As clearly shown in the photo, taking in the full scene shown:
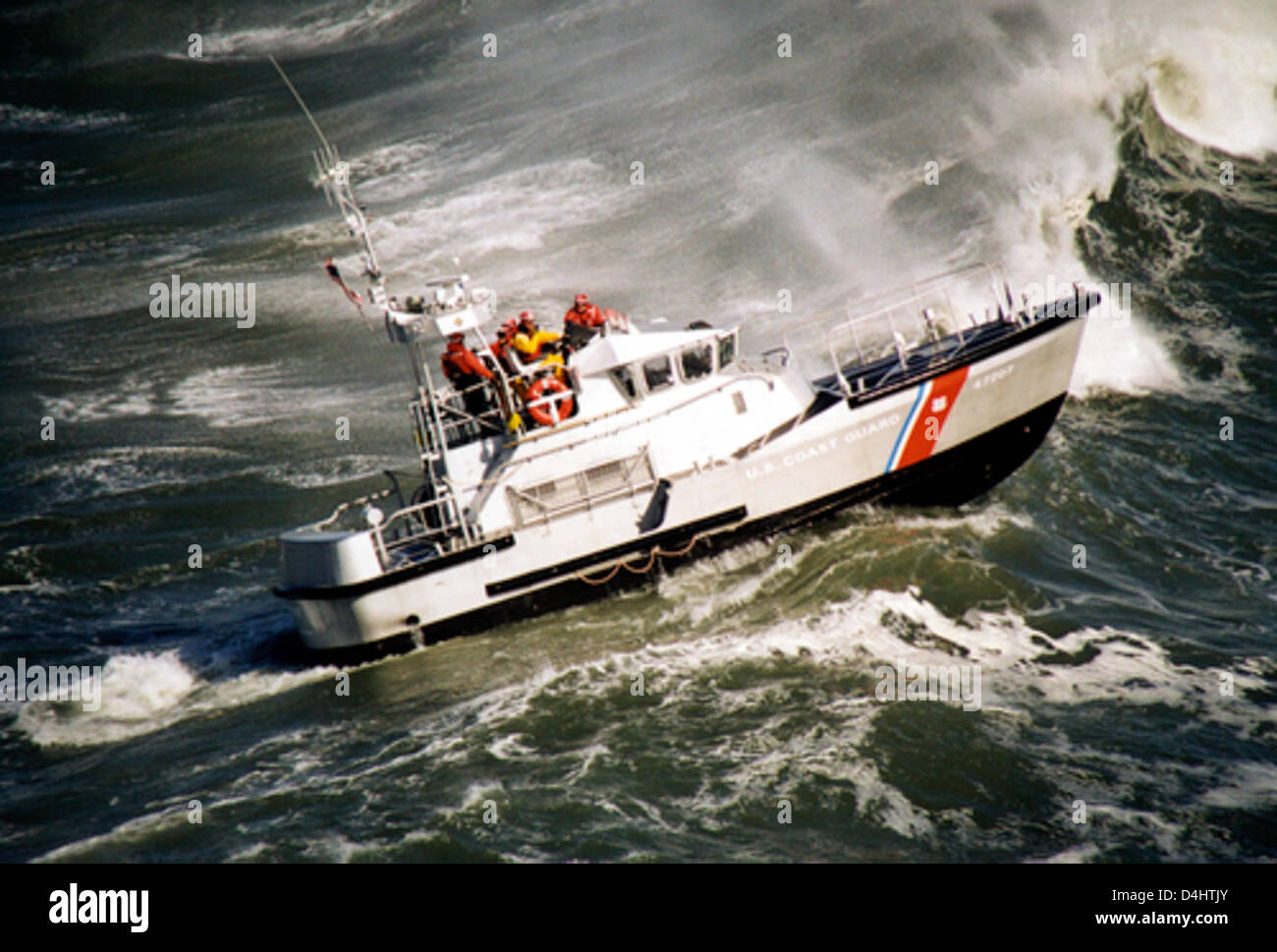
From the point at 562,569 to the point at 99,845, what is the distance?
5481 mm

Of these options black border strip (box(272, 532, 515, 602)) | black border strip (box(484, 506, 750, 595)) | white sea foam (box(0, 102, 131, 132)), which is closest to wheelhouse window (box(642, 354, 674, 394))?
black border strip (box(484, 506, 750, 595))

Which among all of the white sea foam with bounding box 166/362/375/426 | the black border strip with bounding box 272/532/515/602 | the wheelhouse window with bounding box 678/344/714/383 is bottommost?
the black border strip with bounding box 272/532/515/602

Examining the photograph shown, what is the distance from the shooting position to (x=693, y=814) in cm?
970

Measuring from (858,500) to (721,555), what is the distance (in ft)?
5.80

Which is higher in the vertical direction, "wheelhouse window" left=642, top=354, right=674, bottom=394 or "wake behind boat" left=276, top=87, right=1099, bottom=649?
"wheelhouse window" left=642, top=354, right=674, bottom=394

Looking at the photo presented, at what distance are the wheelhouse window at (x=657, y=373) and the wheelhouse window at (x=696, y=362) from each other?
16 centimetres

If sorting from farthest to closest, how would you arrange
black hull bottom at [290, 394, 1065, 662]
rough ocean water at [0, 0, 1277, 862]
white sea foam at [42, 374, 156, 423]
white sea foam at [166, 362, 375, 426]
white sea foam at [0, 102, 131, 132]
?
white sea foam at [0, 102, 131, 132] → white sea foam at [42, 374, 156, 423] → white sea foam at [166, 362, 375, 426] → black hull bottom at [290, 394, 1065, 662] → rough ocean water at [0, 0, 1277, 862]

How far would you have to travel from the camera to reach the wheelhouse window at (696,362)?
13.6 meters

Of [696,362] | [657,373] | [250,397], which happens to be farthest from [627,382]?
[250,397]

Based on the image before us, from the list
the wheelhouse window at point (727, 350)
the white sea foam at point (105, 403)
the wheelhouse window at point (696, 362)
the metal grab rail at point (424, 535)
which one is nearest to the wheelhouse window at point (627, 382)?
the wheelhouse window at point (696, 362)

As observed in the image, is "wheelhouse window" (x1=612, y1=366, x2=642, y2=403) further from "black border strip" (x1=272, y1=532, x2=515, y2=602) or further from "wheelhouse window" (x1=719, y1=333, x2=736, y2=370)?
"black border strip" (x1=272, y1=532, x2=515, y2=602)

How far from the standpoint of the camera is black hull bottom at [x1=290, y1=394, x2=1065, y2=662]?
43.8ft

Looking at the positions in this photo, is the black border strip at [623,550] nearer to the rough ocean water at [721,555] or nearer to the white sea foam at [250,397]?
the rough ocean water at [721,555]

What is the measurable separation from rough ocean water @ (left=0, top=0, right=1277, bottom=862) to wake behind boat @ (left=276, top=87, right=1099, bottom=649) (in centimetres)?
53
